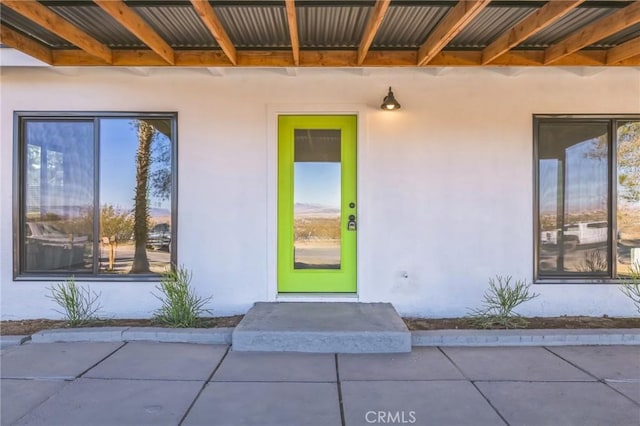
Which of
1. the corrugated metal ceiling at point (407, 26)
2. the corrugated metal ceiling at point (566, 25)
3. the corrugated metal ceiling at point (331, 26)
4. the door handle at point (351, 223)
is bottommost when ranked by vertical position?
the door handle at point (351, 223)

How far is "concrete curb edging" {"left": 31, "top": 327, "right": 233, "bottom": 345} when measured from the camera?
3898 mm

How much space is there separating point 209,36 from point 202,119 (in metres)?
0.95

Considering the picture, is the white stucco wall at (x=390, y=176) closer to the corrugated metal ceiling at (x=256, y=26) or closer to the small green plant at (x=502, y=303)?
the small green plant at (x=502, y=303)

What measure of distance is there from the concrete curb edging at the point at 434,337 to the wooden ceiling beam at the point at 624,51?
2729 millimetres

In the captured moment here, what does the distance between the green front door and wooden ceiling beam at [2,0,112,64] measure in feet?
6.43

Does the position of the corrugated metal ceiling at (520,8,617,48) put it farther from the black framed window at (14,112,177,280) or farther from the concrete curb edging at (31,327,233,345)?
the concrete curb edging at (31,327,233,345)

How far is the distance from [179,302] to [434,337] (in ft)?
8.59

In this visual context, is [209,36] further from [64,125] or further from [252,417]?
[252,417]

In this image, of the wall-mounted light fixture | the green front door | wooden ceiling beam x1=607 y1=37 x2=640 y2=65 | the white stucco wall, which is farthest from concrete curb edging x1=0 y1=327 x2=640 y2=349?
wooden ceiling beam x1=607 y1=37 x2=640 y2=65

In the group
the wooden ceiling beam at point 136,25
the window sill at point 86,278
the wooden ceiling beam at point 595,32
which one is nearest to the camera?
the wooden ceiling beam at point 136,25

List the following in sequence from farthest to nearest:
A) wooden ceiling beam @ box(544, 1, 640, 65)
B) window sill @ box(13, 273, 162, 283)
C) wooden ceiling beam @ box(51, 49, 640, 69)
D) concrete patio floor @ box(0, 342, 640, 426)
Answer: window sill @ box(13, 273, 162, 283) < wooden ceiling beam @ box(51, 49, 640, 69) < wooden ceiling beam @ box(544, 1, 640, 65) < concrete patio floor @ box(0, 342, 640, 426)

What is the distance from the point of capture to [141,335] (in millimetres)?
3945

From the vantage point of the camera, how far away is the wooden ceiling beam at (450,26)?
307 centimetres

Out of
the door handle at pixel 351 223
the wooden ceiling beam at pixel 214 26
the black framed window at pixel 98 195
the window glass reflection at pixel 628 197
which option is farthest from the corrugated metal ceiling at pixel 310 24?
the door handle at pixel 351 223
